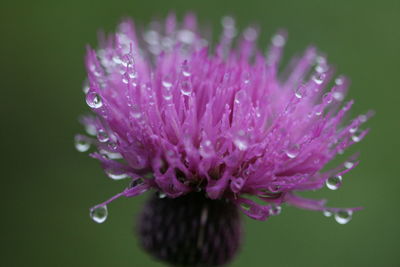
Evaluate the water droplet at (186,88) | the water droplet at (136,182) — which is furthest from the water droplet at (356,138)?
the water droplet at (136,182)

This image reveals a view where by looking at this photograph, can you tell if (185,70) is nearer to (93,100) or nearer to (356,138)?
(93,100)

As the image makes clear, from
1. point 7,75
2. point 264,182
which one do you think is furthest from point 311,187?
point 7,75

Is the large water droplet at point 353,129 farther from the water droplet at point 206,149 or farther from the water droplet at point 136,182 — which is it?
the water droplet at point 136,182

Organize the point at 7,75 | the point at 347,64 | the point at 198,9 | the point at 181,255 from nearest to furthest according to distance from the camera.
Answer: the point at 181,255
the point at 7,75
the point at 347,64
the point at 198,9

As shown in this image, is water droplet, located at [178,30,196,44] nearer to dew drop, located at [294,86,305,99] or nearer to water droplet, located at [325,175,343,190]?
dew drop, located at [294,86,305,99]

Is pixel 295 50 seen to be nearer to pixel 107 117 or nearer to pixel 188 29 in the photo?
pixel 188 29

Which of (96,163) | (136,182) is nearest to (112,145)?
(136,182)

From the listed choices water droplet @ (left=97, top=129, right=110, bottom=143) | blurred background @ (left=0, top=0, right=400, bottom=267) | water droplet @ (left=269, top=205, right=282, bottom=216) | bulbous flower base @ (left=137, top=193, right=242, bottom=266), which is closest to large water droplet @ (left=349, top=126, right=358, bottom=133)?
water droplet @ (left=269, top=205, right=282, bottom=216)

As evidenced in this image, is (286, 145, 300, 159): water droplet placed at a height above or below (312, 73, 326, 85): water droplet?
below

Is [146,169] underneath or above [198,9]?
above
